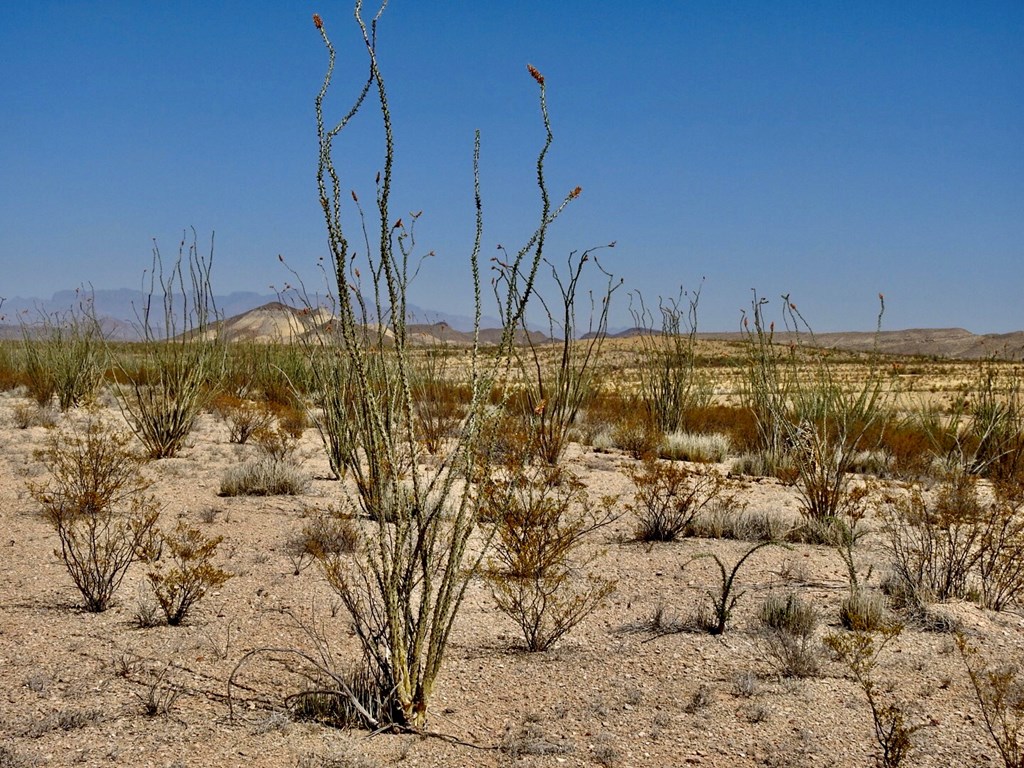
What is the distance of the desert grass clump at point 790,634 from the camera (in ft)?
14.2

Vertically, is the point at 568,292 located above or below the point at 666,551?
above

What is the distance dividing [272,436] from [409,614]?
665 centimetres

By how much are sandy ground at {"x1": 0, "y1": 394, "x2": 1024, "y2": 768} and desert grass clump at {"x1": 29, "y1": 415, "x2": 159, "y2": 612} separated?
15 centimetres

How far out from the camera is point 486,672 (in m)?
4.43

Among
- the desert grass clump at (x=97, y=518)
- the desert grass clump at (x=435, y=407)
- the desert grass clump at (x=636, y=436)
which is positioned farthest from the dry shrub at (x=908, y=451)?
the desert grass clump at (x=97, y=518)

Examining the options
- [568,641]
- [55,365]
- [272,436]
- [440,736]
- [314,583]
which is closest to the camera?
[440,736]

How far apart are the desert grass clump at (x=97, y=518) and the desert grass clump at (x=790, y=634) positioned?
147 inches

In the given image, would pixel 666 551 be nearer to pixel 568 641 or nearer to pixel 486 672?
pixel 568 641

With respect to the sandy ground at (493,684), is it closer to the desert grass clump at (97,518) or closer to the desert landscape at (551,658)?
the desert landscape at (551,658)

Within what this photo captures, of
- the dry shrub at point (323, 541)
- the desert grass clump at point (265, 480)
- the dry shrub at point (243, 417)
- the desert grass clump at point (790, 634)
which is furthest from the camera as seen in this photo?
the dry shrub at point (243, 417)

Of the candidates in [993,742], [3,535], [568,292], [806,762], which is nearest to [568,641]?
[806,762]

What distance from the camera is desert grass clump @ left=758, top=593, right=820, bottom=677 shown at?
170 inches

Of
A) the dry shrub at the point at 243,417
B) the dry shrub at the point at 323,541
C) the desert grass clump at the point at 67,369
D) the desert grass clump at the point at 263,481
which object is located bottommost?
the dry shrub at the point at 323,541

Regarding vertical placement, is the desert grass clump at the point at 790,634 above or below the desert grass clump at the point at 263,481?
below
